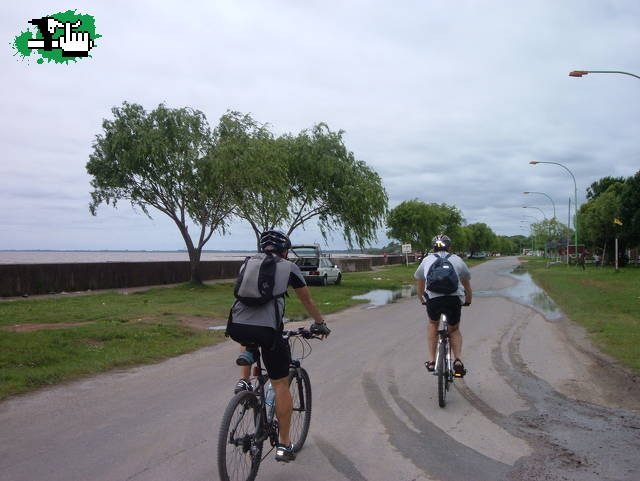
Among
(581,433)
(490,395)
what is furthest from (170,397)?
(581,433)

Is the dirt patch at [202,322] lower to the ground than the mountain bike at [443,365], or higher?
lower

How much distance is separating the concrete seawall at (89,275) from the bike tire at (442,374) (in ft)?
58.4

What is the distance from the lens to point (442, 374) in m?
6.11

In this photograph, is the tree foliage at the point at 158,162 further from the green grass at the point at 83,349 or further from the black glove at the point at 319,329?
the black glove at the point at 319,329

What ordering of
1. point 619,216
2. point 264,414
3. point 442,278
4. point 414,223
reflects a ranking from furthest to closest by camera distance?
1. point 414,223
2. point 619,216
3. point 442,278
4. point 264,414

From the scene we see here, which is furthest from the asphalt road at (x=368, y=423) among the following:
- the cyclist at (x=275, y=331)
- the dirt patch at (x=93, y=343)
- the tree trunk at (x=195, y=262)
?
the tree trunk at (x=195, y=262)

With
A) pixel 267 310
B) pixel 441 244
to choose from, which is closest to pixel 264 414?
pixel 267 310

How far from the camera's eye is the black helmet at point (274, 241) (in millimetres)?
4152

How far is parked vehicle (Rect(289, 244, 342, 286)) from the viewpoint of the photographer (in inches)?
1106

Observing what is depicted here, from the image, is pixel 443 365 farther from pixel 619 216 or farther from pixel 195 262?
pixel 619 216

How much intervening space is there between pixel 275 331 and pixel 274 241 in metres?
0.63

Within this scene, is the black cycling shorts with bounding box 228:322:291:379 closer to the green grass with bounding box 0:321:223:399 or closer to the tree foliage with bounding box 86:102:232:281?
the green grass with bounding box 0:321:223:399

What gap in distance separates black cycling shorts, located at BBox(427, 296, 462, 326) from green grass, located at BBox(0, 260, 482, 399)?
4250 mm

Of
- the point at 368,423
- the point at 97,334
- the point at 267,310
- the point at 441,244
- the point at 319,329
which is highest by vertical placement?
the point at 441,244
